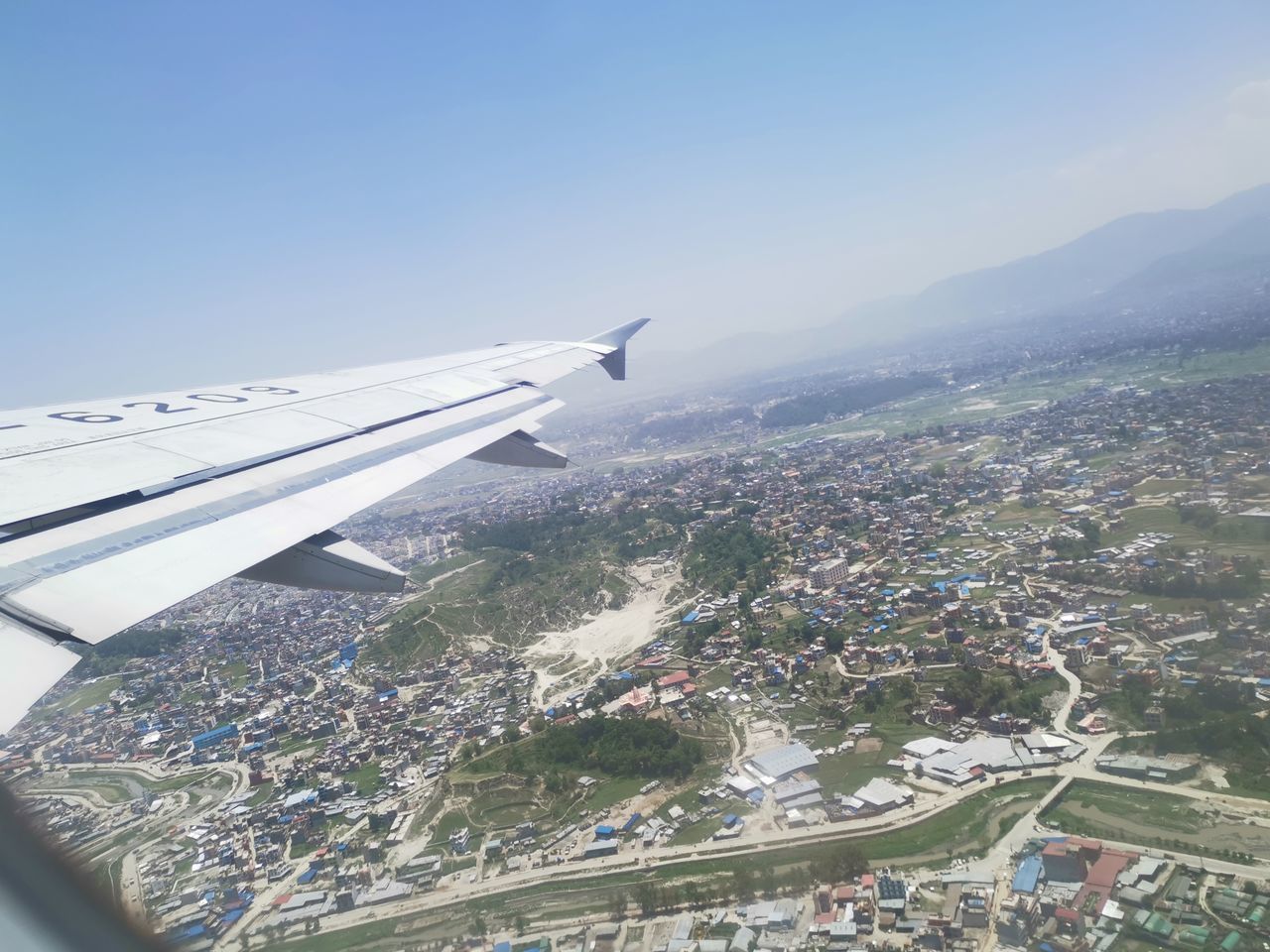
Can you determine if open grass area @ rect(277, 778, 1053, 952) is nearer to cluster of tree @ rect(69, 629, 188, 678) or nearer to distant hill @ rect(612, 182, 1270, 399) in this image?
cluster of tree @ rect(69, 629, 188, 678)

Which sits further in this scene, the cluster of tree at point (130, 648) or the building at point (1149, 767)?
the cluster of tree at point (130, 648)

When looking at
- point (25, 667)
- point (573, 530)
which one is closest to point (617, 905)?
point (25, 667)

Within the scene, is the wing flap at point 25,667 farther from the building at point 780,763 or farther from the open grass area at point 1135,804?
the open grass area at point 1135,804

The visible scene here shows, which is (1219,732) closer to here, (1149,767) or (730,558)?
(1149,767)

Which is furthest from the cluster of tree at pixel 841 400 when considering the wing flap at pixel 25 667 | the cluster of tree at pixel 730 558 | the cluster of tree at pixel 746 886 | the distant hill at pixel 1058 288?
the wing flap at pixel 25 667

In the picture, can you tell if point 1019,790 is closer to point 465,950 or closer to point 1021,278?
point 465,950
